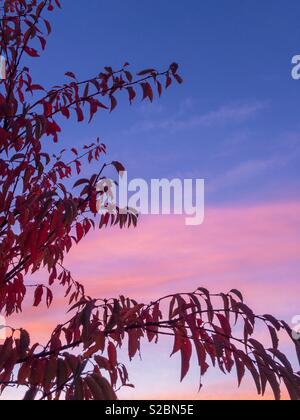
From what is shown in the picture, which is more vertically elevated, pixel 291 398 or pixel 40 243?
pixel 40 243

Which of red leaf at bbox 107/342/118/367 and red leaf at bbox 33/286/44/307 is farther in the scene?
red leaf at bbox 33/286/44/307

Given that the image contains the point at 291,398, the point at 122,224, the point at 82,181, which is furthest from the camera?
the point at 122,224

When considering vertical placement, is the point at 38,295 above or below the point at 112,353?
above

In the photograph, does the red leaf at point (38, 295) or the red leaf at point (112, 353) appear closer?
the red leaf at point (112, 353)

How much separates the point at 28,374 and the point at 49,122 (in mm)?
3416

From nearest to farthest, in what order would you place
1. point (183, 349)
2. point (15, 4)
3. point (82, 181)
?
point (183, 349) → point (82, 181) → point (15, 4)

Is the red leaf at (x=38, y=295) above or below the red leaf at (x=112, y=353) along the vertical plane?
above

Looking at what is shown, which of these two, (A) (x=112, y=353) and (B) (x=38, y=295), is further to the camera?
(B) (x=38, y=295)

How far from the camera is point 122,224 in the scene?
226 inches

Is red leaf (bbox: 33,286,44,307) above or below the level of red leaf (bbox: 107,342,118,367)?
above
